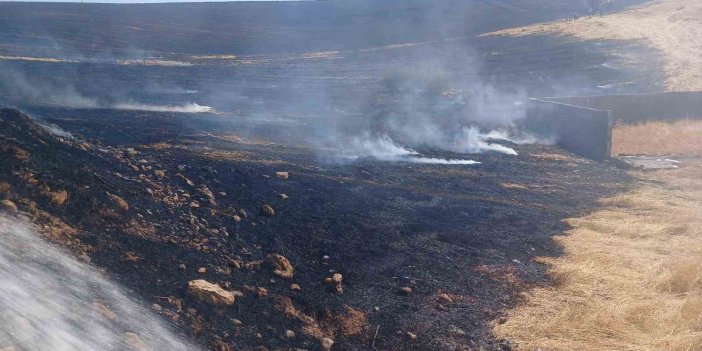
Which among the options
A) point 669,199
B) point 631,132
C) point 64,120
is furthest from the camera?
point 631,132

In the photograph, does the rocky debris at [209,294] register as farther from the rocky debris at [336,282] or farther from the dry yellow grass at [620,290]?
the dry yellow grass at [620,290]

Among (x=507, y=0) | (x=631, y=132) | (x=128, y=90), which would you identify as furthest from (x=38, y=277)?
(x=507, y=0)

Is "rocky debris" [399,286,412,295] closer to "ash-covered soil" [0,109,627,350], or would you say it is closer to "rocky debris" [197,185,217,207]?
"ash-covered soil" [0,109,627,350]

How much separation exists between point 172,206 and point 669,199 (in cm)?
1006

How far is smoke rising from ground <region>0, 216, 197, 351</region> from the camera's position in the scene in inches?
187

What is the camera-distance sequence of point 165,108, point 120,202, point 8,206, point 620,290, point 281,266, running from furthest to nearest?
point 165,108 < point 620,290 < point 120,202 < point 281,266 < point 8,206

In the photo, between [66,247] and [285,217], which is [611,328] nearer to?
[285,217]

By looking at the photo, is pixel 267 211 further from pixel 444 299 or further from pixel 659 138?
pixel 659 138

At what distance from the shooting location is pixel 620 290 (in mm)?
7961

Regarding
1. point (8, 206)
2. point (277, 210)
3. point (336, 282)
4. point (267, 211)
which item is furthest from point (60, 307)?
point (277, 210)

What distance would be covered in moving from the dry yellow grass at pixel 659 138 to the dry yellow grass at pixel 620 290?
7951 mm

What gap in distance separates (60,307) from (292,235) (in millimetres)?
3871

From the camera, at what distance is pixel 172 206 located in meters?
8.39

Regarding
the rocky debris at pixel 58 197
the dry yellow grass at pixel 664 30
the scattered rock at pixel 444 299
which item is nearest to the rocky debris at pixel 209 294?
the rocky debris at pixel 58 197
